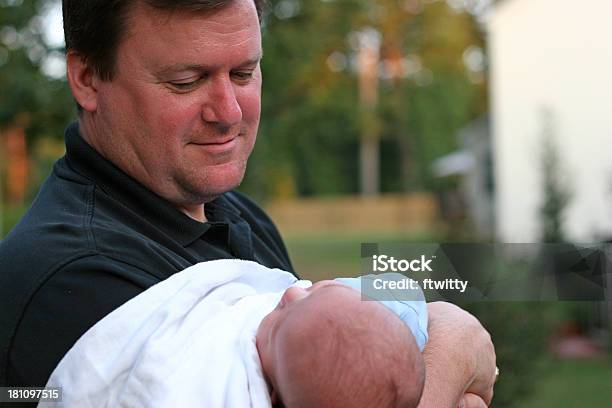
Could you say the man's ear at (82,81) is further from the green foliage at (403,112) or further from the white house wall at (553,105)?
the green foliage at (403,112)

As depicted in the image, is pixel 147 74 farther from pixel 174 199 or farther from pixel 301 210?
pixel 301 210

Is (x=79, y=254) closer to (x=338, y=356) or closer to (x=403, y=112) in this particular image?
(x=338, y=356)

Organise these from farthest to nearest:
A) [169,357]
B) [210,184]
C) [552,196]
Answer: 1. [552,196]
2. [210,184]
3. [169,357]

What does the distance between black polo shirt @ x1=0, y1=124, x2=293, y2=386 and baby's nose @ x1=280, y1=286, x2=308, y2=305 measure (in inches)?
8.9

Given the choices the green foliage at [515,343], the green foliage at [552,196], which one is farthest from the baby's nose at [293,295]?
the green foliage at [552,196]

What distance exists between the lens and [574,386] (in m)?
8.81

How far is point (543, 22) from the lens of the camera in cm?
1736

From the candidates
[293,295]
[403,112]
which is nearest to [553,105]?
[293,295]

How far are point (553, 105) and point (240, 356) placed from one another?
15926 mm

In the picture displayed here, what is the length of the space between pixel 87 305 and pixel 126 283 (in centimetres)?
7

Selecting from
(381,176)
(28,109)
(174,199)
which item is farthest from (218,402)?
(381,176)

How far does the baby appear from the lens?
1440 millimetres

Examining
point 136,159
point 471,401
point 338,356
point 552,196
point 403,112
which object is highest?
point 136,159

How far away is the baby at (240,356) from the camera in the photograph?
144cm
